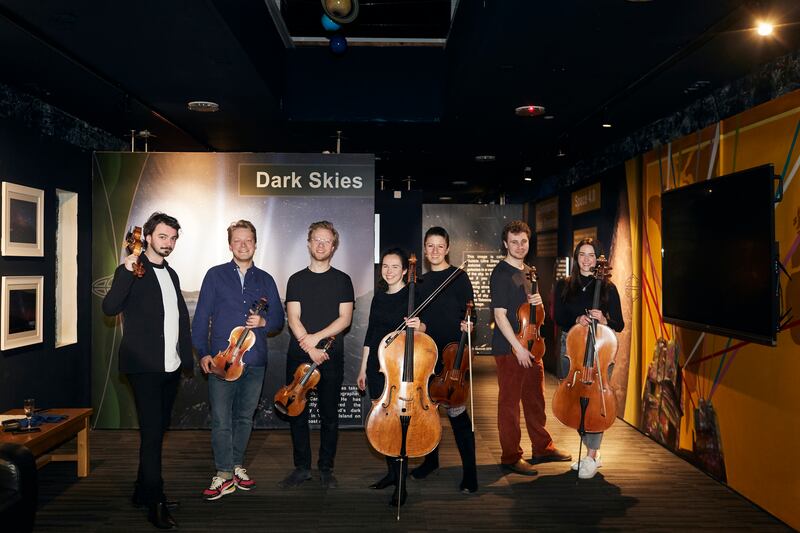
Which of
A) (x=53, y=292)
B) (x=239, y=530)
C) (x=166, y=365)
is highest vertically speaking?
(x=53, y=292)

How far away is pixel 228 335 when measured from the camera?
390 cm

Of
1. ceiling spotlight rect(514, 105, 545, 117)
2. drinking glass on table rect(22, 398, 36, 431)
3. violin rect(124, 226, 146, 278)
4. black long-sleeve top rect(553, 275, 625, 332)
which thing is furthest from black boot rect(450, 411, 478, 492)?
ceiling spotlight rect(514, 105, 545, 117)

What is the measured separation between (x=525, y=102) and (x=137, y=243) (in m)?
3.41

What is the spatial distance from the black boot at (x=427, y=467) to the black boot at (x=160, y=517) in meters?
1.58

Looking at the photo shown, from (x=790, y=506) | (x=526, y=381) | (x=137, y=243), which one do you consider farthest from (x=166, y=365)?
(x=790, y=506)

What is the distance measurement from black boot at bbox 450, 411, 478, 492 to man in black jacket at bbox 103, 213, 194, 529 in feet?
5.45

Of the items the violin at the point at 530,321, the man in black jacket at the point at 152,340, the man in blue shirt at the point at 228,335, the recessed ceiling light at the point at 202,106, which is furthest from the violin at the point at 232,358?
the recessed ceiling light at the point at 202,106

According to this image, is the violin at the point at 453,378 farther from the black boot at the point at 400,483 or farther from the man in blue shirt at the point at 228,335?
the man in blue shirt at the point at 228,335

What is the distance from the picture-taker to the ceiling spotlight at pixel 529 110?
557 cm

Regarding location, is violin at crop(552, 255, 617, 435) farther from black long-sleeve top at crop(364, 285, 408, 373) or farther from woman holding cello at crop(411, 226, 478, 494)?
black long-sleeve top at crop(364, 285, 408, 373)

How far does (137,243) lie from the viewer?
338 centimetres

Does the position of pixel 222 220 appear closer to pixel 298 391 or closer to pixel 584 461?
pixel 298 391

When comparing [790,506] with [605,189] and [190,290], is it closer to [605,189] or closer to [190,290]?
[605,189]

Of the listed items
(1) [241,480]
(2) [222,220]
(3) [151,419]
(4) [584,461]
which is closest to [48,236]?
(2) [222,220]
